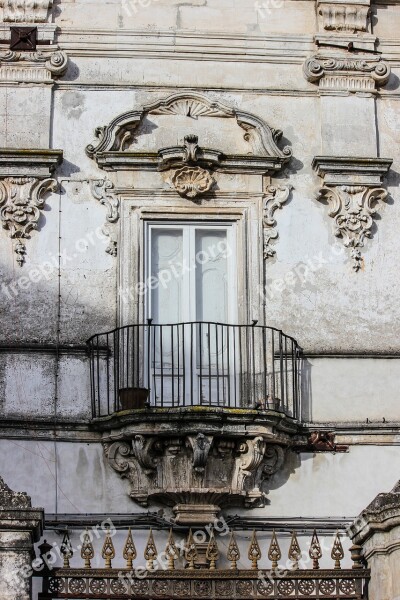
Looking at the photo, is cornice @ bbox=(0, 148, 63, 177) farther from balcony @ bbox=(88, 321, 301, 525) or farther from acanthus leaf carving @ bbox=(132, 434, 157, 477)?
acanthus leaf carving @ bbox=(132, 434, 157, 477)

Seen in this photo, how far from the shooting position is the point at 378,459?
1667cm

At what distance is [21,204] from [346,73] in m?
3.88

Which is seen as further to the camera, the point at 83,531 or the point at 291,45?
the point at 291,45

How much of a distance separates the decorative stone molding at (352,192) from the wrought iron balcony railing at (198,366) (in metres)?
1.43

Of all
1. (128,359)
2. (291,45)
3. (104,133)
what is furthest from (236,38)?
(128,359)

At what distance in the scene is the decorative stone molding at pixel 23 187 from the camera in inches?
676

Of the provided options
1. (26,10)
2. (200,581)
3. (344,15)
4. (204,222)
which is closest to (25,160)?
(26,10)

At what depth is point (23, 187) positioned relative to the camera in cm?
1730

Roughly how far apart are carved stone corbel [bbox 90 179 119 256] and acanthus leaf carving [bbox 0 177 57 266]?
0.46 m

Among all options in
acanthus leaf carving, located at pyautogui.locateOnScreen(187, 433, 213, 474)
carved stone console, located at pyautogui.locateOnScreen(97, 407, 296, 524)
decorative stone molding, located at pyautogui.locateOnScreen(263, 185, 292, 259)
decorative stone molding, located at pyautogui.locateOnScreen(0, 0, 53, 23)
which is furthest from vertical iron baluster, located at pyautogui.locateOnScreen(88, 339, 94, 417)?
decorative stone molding, located at pyautogui.locateOnScreen(0, 0, 53, 23)

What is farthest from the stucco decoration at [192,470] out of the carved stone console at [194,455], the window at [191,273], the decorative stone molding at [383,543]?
the decorative stone molding at [383,543]

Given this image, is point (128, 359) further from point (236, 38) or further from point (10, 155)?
point (236, 38)

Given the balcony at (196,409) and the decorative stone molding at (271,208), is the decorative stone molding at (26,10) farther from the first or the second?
the balcony at (196,409)

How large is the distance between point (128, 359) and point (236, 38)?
3.93 meters
